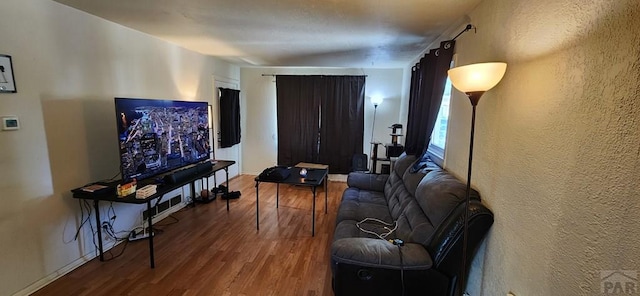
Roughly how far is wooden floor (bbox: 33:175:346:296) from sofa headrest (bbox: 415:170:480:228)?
3.43 ft

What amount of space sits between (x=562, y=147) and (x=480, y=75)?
0.47 metres

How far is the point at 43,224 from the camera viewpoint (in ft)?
7.29

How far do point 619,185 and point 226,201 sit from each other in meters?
4.23

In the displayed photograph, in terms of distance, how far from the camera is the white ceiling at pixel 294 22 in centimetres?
209

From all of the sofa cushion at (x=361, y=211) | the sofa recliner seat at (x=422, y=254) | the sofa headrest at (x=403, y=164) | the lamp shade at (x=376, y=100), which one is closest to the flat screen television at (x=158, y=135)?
the sofa cushion at (x=361, y=211)

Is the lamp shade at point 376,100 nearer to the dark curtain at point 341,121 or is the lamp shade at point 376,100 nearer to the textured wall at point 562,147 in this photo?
the dark curtain at point 341,121

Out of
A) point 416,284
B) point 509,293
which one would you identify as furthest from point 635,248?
point 416,284

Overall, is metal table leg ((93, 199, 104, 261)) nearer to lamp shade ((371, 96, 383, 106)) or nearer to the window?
the window

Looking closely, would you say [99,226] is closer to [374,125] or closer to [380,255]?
[380,255]

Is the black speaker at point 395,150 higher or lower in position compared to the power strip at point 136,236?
higher

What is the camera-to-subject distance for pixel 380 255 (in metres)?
1.69

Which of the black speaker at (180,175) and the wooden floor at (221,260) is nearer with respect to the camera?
the wooden floor at (221,260)

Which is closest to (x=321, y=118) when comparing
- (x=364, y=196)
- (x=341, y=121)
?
(x=341, y=121)

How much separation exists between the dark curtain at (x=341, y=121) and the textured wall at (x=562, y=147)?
3.64 metres
